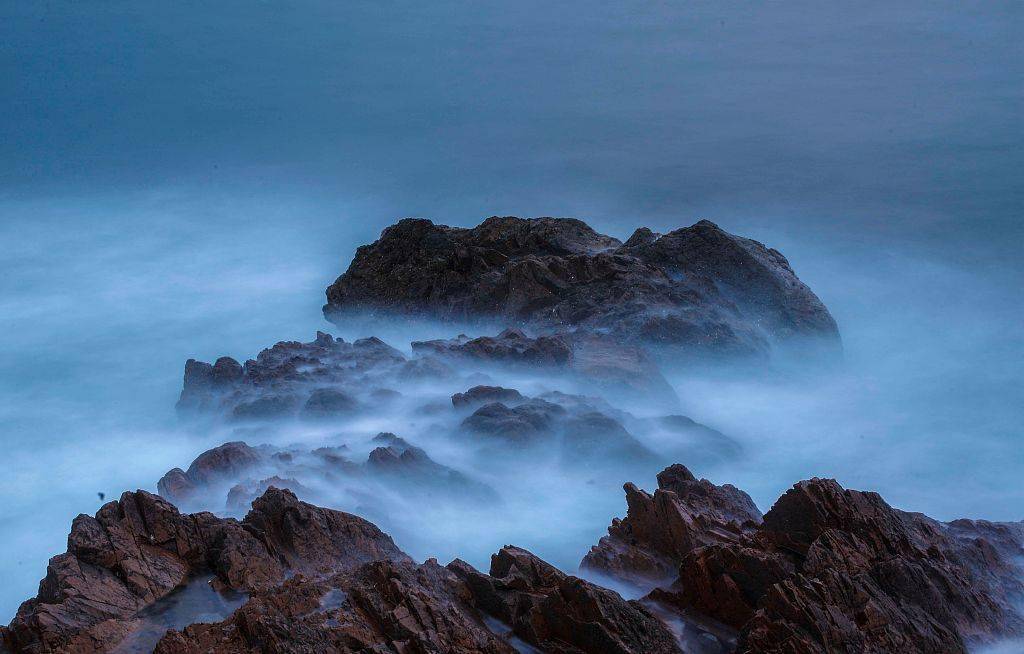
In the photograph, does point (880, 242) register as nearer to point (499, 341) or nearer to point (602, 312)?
point (602, 312)

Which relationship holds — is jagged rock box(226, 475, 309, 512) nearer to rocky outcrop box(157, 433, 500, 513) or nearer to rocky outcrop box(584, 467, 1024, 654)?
rocky outcrop box(157, 433, 500, 513)

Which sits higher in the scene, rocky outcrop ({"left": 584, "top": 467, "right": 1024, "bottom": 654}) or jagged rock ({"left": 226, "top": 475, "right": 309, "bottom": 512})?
jagged rock ({"left": 226, "top": 475, "right": 309, "bottom": 512})

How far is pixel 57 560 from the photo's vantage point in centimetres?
530

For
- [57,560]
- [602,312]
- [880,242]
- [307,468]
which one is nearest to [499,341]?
[602,312]

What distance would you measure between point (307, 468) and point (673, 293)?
161 inches

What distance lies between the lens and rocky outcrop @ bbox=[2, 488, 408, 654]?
15.9 feet

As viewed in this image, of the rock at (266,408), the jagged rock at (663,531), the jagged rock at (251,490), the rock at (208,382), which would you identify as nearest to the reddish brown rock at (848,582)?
the jagged rock at (663,531)

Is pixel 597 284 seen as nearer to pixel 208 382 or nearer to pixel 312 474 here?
pixel 208 382

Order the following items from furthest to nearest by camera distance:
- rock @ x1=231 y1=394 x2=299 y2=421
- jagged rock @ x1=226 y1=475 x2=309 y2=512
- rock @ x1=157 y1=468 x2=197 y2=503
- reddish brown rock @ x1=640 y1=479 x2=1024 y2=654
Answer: rock @ x1=231 y1=394 x2=299 y2=421, rock @ x1=157 y1=468 x2=197 y2=503, jagged rock @ x1=226 y1=475 x2=309 y2=512, reddish brown rock @ x1=640 y1=479 x2=1024 y2=654

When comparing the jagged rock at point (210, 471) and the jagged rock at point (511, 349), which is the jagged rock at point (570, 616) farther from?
the jagged rock at point (511, 349)

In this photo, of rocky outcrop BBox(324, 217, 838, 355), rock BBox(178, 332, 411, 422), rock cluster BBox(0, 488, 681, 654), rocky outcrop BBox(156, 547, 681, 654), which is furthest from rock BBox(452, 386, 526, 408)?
rocky outcrop BBox(156, 547, 681, 654)

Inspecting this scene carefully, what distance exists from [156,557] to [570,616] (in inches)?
83.7

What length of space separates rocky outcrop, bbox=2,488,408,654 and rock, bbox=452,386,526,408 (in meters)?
2.50

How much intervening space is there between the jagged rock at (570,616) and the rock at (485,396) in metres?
3.27
